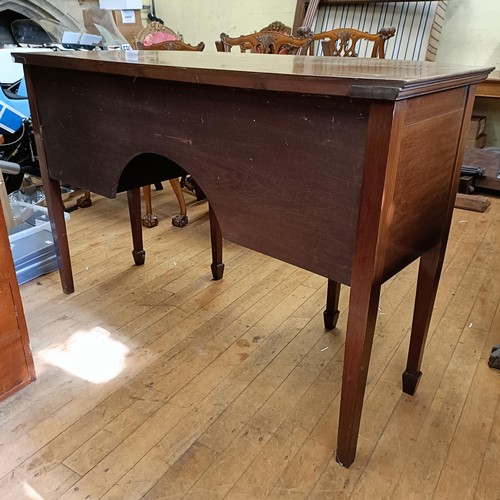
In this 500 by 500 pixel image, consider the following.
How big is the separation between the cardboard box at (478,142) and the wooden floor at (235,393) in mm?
1406

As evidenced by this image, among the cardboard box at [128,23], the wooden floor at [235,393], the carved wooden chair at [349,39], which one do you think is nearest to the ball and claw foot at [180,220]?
the wooden floor at [235,393]

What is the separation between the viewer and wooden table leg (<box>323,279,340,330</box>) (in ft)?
5.03

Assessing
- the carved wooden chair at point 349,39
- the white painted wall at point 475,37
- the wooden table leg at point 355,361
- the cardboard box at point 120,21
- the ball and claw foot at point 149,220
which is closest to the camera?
the wooden table leg at point 355,361

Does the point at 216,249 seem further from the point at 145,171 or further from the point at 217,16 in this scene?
the point at 217,16

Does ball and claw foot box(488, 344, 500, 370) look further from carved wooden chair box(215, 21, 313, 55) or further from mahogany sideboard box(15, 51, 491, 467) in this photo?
carved wooden chair box(215, 21, 313, 55)

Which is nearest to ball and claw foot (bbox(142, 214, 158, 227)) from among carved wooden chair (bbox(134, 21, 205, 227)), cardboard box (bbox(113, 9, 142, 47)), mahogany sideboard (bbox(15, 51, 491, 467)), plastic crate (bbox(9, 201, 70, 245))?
carved wooden chair (bbox(134, 21, 205, 227))

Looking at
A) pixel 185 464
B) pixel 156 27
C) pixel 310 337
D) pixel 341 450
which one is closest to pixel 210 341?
pixel 310 337

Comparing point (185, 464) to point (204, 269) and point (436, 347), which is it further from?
point (204, 269)

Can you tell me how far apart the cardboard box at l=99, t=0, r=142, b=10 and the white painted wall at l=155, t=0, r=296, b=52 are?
2.74 feet

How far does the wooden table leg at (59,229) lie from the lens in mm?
1623

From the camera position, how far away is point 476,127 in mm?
3094

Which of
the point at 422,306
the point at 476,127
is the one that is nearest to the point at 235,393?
the point at 422,306

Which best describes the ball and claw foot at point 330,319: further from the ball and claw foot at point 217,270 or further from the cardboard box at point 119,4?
the cardboard box at point 119,4

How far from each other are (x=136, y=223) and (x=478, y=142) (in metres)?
2.46
